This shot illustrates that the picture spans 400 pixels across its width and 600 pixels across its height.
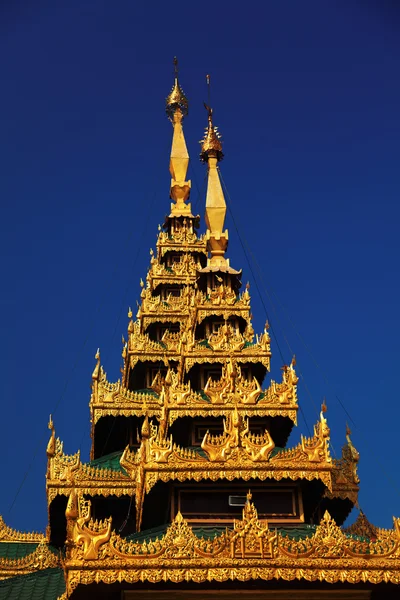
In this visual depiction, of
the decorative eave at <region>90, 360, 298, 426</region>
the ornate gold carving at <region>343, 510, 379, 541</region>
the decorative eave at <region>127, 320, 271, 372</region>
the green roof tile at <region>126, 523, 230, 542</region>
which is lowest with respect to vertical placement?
the green roof tile at <region>126, 523, 230, 542</region>

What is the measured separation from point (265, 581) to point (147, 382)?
18.3 meters

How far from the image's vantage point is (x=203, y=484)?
2003 cm

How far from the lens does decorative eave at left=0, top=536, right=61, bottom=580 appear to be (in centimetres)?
2610

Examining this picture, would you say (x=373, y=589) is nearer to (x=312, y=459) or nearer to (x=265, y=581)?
(x=265, y=581)

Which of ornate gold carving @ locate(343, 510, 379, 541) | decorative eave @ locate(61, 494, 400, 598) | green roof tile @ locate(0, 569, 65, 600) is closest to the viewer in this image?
decorative eave @ locate(61, 494, 400, 598)

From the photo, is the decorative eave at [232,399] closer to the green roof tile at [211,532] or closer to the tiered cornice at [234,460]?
the tiered cornice at [234,460]

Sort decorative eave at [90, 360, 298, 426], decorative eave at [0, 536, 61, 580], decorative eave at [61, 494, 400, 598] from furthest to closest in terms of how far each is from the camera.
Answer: decorative eave at [0, 536, 61, 580] → decorative eave at [90, 360, 298, 426] → decorative eave at [61, 494, 400, 598]

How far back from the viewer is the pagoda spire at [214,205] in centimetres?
3300

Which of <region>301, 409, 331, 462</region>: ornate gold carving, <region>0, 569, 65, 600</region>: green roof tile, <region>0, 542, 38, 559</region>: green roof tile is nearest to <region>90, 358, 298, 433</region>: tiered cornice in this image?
<region>301, 409, 331, 462</region>: ornate gold carving

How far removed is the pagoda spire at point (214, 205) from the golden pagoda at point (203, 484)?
58 millimetres

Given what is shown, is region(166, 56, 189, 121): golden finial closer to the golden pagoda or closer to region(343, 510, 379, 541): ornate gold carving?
the golden pagoda

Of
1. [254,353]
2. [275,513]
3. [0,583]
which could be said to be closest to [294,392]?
[254,353]

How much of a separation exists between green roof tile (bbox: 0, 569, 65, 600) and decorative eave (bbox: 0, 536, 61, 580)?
4642mm

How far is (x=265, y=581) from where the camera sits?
16812 mm
